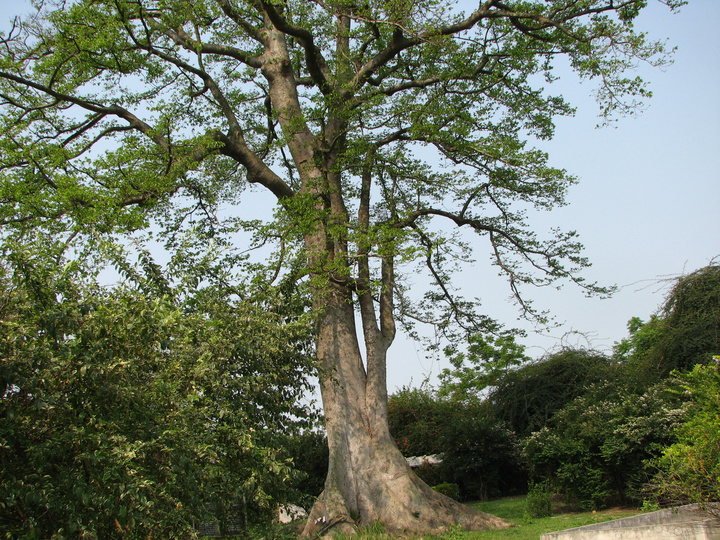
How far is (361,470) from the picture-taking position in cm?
1117

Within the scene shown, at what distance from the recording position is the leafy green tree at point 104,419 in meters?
4.21

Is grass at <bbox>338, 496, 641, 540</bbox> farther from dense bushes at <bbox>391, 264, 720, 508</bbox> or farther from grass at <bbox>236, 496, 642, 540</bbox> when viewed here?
dense bushes at <bbox>391, 264, 720, 508</bbox>

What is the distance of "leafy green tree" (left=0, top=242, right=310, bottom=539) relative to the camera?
13.8 feet

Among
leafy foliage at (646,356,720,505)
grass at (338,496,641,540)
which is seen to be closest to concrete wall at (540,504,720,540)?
leafy foliage at (646,356,720,505)

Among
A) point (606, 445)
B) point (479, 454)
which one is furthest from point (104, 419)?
point (479, 454)

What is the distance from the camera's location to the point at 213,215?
618 inches

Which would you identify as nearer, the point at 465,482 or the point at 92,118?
the point at 92,118

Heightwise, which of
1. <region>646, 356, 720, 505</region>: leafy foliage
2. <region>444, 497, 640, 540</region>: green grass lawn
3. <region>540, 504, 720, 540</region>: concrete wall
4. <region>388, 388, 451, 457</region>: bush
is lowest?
<region>444, 497, 640, 540</region>: green grass lawn

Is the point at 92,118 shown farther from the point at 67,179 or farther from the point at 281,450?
the point at 281,450

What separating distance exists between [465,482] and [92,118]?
14.0 m

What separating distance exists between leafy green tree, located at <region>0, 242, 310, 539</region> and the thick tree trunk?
169 inches

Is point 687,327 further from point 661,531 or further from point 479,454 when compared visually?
point 661,531

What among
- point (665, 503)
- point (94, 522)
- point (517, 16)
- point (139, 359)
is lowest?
point (665, 503)

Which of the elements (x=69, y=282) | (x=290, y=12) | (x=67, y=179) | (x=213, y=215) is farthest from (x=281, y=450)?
(x=290, y=12)
